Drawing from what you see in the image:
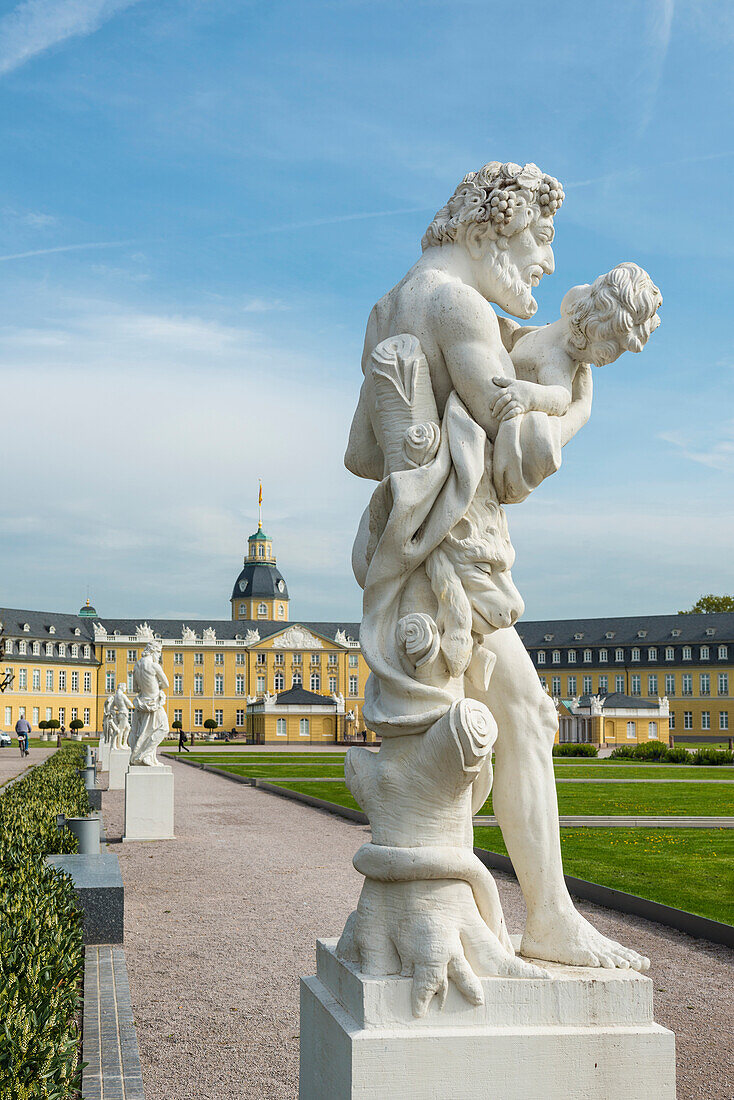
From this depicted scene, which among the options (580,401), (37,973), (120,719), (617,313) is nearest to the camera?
(617,313)

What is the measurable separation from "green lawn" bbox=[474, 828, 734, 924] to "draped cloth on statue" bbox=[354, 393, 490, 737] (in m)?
5.94

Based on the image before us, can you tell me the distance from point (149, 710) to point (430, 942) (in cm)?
1342

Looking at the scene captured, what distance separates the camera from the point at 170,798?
13445mm

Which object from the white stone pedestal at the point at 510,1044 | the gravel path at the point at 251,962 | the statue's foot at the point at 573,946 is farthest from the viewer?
the gravel path at the point at 251,962

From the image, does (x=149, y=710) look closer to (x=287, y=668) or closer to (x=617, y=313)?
(x=617, y=313)

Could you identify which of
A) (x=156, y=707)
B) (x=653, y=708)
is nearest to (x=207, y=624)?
(x=653, y=708)

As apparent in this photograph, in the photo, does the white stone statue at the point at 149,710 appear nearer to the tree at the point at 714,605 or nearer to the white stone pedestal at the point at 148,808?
the white stone pedestal at the point at 148,808

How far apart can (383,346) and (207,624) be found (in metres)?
105

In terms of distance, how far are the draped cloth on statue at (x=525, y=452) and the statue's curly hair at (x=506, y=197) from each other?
0.64 m

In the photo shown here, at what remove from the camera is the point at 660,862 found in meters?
10.8

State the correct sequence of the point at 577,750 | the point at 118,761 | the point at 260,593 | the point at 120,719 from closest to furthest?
the point at 118,761 < the point at 120,719 < the point at 577,750 < the point at 260,593

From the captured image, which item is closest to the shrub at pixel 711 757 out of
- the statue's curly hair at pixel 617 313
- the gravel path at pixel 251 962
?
the gravel path at pixel 251 962

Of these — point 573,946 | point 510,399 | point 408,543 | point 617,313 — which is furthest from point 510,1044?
point 617,313

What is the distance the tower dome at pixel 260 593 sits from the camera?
121500 millimetres
